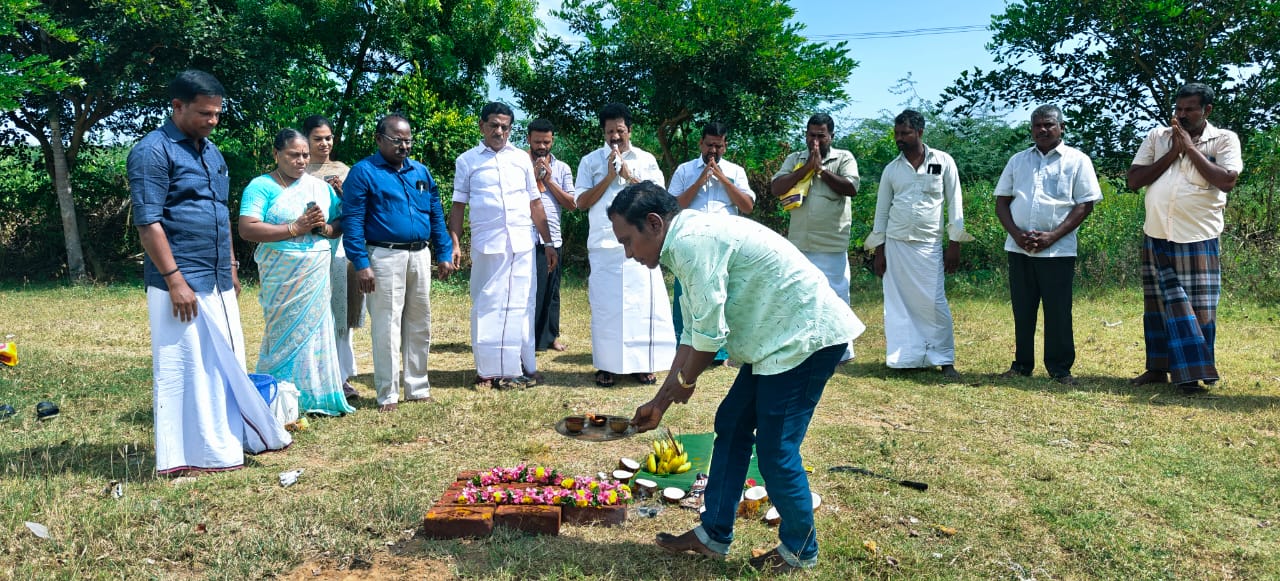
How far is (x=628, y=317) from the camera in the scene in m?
6.82

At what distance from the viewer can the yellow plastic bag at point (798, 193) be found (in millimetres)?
7285

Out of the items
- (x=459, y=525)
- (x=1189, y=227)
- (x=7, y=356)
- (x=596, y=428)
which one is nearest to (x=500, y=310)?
(x=596, y=428)

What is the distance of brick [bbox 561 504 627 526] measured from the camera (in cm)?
396

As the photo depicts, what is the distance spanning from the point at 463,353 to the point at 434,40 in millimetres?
7027

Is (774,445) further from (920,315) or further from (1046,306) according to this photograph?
(1046,306)

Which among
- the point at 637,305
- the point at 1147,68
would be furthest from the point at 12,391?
the point at 1147,68

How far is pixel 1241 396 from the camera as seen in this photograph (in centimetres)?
629

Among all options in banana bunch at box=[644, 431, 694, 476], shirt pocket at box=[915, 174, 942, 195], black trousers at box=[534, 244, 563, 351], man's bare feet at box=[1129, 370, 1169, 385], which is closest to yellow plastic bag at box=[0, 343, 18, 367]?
black trousers at box=[534, 244, 563, 351]

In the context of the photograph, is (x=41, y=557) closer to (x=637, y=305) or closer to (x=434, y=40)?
(x=637, y=305)

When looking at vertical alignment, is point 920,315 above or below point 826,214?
below

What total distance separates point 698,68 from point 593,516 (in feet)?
33.4

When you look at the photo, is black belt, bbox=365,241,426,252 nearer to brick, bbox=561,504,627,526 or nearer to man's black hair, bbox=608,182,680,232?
brick, bbox=561,504,627,526

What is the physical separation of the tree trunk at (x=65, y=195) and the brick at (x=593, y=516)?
12.5 m

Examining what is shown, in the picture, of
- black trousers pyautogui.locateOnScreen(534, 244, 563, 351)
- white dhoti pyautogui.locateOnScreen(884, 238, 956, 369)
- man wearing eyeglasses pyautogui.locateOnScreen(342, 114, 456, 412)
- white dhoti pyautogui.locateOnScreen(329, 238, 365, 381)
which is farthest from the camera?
black trousers pyautogui.locateOnScreen(534, 244, 563, 351)
